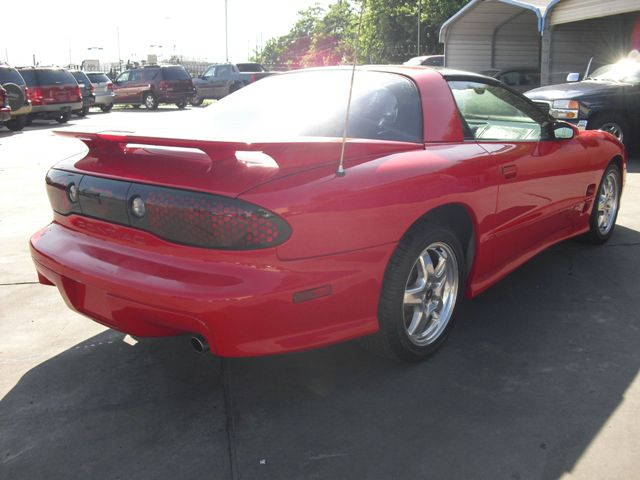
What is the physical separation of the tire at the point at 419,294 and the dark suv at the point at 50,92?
16.2 meters

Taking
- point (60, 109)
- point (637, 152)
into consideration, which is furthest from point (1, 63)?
point (637, 152)

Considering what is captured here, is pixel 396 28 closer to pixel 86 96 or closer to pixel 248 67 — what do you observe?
pixel 248 67

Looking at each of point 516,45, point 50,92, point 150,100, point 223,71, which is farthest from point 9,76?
point 516,45

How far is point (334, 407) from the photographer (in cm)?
268

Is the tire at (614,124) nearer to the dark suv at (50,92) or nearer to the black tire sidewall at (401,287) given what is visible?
the black tire sidewall at (401,287)

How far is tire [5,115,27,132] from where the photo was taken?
611 inches

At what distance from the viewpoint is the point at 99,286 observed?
2.56 meters

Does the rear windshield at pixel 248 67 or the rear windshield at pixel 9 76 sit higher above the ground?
the rear windshield at pixel 248 67

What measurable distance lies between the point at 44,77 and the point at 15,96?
2.72 m

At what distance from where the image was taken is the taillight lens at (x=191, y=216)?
2.32m

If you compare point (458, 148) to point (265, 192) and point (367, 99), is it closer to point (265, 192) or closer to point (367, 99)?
point (367, 99)

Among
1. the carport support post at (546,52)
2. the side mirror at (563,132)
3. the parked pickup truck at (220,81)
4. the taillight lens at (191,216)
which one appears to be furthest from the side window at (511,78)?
the taillight lens at (191,216)

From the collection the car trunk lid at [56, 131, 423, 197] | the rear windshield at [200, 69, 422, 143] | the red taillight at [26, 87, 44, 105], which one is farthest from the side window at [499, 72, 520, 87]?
the car trunk lid at [56, 131, 423, 197]

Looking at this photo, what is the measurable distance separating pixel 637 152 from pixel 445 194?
8985 millimetres
